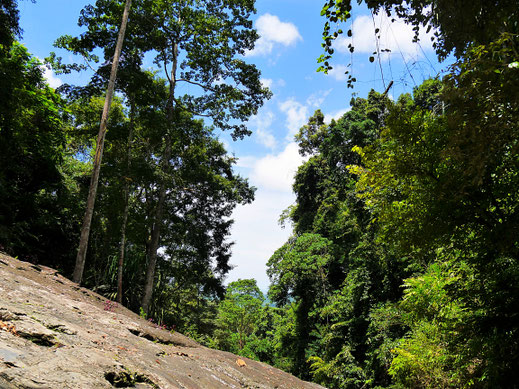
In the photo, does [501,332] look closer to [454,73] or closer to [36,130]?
[454,73]

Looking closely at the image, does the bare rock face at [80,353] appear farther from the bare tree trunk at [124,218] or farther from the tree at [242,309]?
the tree at [242,309]

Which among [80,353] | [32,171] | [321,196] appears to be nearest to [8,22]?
[32,171]

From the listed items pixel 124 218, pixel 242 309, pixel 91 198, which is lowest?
pixel 242 309

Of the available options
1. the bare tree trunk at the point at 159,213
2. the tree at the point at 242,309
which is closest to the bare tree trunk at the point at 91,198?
the bare tree trunk at the point at 159,213

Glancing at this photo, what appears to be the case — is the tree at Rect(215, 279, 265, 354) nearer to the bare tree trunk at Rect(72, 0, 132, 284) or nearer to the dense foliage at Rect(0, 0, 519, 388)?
the dense foliage at Rect(0, 0, 519, 388)

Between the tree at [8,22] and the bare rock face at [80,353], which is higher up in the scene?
the tree at [8,22]

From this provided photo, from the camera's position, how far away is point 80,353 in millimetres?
3543

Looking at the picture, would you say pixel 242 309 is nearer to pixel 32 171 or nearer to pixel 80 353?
pixel 32 171

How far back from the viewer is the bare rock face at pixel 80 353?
2.82 meters

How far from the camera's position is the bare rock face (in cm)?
282

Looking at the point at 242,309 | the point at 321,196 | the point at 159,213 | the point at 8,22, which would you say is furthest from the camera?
the point at 242,309

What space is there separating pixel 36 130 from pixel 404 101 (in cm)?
1919

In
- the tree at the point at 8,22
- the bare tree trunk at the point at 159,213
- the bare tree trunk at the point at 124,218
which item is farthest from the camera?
the bare tree trunk at the point at 159,213

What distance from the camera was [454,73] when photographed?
92.7 inches
